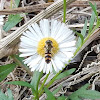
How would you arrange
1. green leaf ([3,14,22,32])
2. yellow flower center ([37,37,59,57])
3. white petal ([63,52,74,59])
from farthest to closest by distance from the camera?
green leaf ([3,14,22,32]), yellow flower center ([37,37,59,57]), white petal ([63,52,74,59])

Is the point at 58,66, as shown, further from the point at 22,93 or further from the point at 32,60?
the point at 22,93

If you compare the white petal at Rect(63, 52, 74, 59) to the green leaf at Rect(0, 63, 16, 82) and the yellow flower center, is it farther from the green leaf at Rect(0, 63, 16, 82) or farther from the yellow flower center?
the green leaf at Rect(0, 63, 16, 82)

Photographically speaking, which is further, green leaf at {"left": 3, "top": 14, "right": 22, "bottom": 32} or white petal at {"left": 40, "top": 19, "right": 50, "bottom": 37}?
green leaf at {"left": 3, "top": 14, "right": 22, "bottom": 32}

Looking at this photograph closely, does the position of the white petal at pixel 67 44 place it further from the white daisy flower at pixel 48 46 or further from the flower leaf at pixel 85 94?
the flower leaf at pixel 85 94

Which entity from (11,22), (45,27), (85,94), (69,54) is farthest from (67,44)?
(11,22)

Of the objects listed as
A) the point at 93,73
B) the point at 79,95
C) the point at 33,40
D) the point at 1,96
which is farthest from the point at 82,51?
the point at 1,96

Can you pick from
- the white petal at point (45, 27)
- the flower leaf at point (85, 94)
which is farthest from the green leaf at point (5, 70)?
the flower leaf at point (85, 94)

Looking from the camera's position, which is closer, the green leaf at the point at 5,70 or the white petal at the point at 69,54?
the white petal at the point at 69,54

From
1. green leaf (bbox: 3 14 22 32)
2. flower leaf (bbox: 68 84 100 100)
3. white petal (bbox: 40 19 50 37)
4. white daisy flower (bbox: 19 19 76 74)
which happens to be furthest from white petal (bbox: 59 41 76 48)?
green leaf (bbox: 3 14 22 32)

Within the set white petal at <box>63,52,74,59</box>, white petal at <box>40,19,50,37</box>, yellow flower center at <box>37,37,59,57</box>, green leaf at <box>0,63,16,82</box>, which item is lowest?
green leaf at <box>0,63,16,82</box>

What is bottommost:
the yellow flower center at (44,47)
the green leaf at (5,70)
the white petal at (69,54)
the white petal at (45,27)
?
the green leaf at (5,70)
